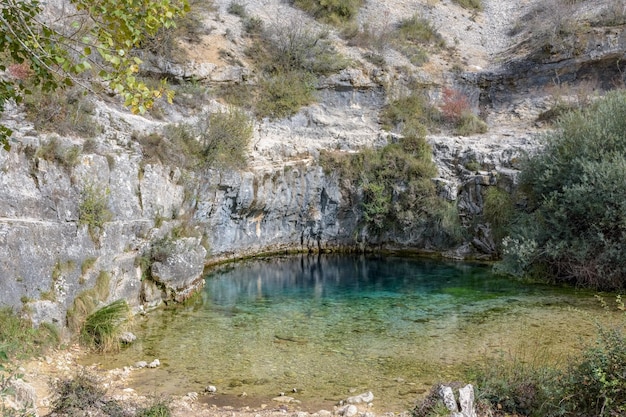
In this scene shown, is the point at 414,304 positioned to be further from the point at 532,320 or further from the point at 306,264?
the point at 306,264

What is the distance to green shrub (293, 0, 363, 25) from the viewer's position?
97.7 ft

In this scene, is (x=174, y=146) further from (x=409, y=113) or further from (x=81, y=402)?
(x=409, y=113)

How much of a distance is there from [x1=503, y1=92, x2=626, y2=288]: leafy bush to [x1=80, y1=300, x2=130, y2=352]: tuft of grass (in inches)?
417

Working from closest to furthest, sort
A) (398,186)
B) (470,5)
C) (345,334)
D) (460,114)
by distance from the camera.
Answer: (345,334)
(398,186)
(460,114)
(470,5)

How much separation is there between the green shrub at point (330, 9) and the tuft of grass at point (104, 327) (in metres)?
23.7

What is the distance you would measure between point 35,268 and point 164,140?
7.02 m

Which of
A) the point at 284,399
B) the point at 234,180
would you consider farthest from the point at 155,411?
the point at 234,180

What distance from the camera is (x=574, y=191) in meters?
14.7

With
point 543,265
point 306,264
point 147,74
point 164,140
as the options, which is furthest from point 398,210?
point 147,74

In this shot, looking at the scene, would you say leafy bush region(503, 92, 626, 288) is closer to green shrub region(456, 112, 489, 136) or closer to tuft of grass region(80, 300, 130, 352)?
green shrub region(456, 112, 489, 136)

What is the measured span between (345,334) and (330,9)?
23398 millimetres

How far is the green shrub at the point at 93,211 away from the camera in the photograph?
1058 cm

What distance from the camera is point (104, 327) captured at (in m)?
9.36

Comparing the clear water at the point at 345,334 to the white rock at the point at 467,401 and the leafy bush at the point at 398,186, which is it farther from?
the leafy bush at the point at 398,186
